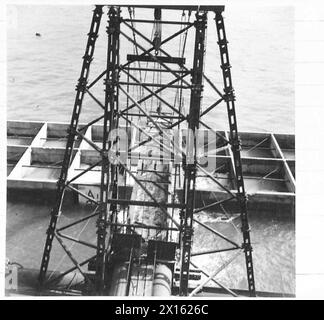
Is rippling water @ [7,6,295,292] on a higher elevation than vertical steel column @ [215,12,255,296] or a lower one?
higher

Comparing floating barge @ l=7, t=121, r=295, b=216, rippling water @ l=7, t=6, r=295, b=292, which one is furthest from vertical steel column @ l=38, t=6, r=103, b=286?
rippling water @ l=7, t=6, r=295, b=292

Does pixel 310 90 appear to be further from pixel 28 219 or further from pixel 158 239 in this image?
pixel 28 219

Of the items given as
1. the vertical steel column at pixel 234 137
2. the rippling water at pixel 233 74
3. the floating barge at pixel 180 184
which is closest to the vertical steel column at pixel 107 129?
the vertical steel column at pixel 234 137

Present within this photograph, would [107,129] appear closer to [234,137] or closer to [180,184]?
[234,137]

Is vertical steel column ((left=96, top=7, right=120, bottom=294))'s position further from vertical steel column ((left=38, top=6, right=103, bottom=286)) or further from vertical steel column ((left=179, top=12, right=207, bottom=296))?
vertical steel column ((left=179, top=12, right=207, bottom=296))

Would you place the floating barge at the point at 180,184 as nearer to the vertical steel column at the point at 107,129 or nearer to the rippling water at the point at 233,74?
the rippling water at the point at 233,74
